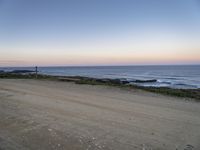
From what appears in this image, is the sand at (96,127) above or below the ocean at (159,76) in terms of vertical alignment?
above

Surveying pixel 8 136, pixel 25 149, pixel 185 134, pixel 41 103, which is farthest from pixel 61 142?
pixel 41 103

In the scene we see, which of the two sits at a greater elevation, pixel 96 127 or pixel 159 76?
pixel 96 127

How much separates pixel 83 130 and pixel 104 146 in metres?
0.91

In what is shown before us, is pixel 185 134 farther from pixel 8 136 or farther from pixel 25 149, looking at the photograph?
pixel 8 136

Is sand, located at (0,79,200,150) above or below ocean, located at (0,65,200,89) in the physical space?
above

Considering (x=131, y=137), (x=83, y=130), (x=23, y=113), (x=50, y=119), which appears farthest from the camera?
(x=23, y=113)

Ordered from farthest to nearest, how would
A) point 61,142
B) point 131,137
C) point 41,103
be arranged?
point 41,103 → point 131,137 → point 61,142

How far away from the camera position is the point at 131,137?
4.15 m

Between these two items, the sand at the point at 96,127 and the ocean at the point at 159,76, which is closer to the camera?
the sand at the point at 96,127

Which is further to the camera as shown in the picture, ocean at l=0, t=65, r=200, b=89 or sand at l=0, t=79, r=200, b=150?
ocean at l=0, t=65, r=200, b=89

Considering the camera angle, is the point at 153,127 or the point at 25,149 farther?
the point at 153,127

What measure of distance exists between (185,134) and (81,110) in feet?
10.1

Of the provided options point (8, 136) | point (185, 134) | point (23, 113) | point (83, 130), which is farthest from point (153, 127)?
point (23, 113)

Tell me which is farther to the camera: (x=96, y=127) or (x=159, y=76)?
(x=159, y=76)
